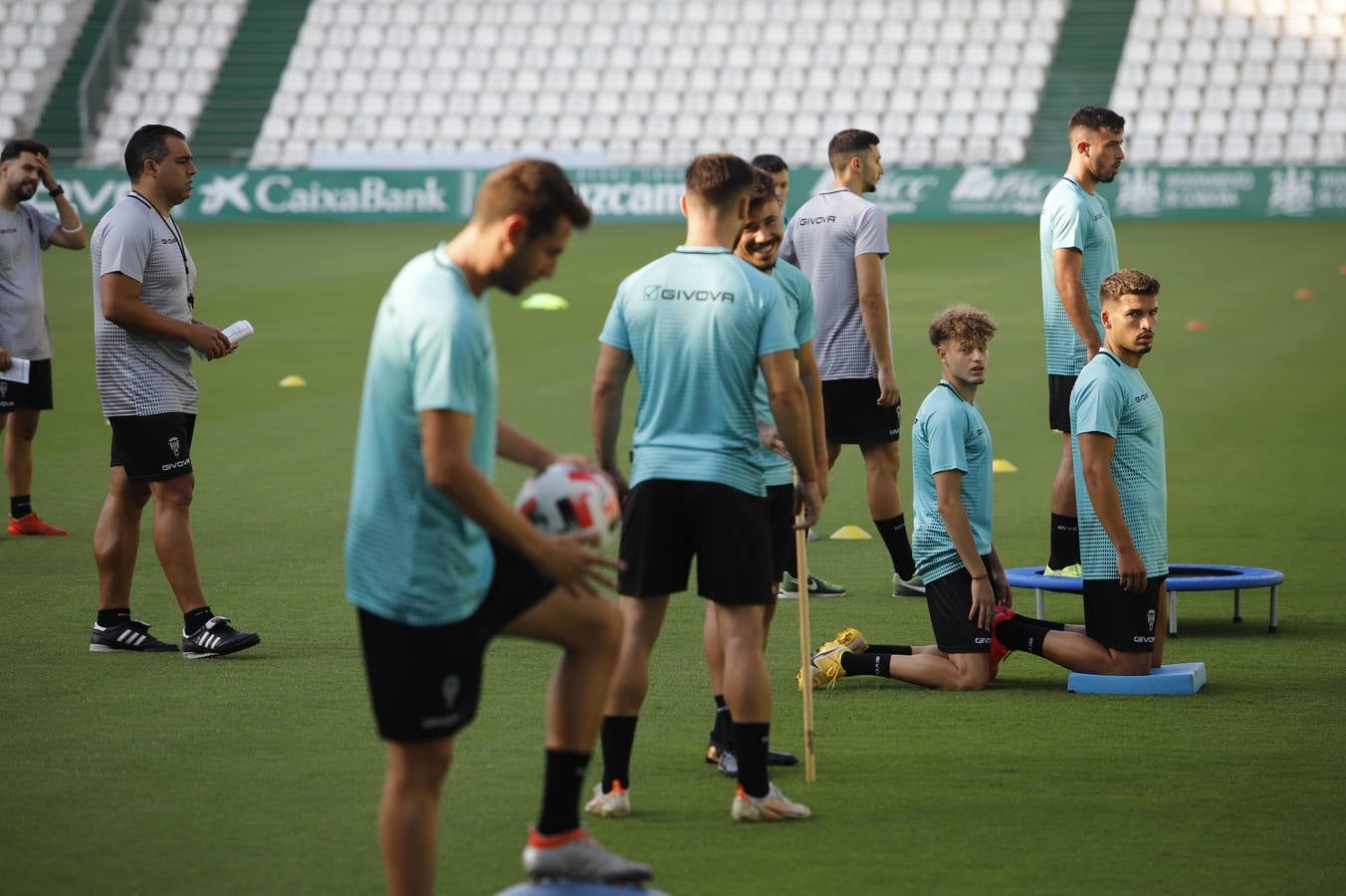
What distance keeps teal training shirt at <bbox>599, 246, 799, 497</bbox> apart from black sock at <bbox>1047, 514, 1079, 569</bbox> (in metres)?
3.75

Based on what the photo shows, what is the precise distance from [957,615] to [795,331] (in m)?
1.52

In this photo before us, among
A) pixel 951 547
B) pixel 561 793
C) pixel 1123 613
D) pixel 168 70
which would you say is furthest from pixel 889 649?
pixel 168 70

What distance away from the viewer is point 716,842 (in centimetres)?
533

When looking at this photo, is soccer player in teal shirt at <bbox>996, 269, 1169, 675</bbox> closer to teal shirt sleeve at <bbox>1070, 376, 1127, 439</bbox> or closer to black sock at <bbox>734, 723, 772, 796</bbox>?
teal shirt sleeve at <bbox>1070, 376, 1127, 439</bbox>

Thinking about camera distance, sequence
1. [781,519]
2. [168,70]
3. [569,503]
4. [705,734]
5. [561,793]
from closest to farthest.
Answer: [569,503], [561,793], [781,519], [705,734], [168,70]

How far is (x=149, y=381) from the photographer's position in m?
7.65

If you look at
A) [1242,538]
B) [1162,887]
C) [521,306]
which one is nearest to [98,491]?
[1242,538]

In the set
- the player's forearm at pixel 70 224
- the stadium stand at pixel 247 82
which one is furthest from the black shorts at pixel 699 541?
the stadium stand at pixel 247 82

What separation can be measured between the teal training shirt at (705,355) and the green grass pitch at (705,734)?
1.11 m

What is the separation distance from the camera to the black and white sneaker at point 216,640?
303 inches

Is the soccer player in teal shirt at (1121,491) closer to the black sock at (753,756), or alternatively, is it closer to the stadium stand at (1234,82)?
the black sock at (753,756)

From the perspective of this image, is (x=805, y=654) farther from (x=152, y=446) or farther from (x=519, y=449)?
(x=152, y=446)

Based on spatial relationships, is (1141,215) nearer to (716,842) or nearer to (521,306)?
(521,306)

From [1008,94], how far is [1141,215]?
6344mm
